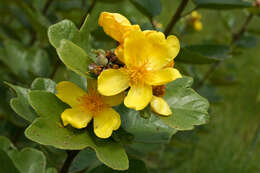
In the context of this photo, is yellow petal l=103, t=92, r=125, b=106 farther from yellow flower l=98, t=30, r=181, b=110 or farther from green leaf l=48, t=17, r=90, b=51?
green leaf l=48, t=17, r=90, b=51

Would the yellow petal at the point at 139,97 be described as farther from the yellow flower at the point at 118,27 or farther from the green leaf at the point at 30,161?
the green leaf at the point at 30,161

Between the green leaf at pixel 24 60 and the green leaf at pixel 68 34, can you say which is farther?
the green leaf at pixel 24 60

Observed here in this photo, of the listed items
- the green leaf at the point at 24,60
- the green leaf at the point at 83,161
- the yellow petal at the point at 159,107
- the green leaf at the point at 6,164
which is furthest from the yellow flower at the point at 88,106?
the green leaf at the point at 24,60

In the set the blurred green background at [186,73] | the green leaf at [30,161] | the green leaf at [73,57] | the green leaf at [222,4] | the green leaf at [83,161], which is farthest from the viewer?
the blurred green background at [186,73]

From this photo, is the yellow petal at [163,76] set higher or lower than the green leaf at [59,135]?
higher

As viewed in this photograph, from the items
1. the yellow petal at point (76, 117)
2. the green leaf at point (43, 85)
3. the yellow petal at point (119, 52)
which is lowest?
the green leaf at point (43, 85)

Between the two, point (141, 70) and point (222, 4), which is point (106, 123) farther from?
point (222, 4)

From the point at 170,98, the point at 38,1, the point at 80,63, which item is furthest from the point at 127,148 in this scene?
the point at 80,63

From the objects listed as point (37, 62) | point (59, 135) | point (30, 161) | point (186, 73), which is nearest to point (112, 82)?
point (59, 135)
